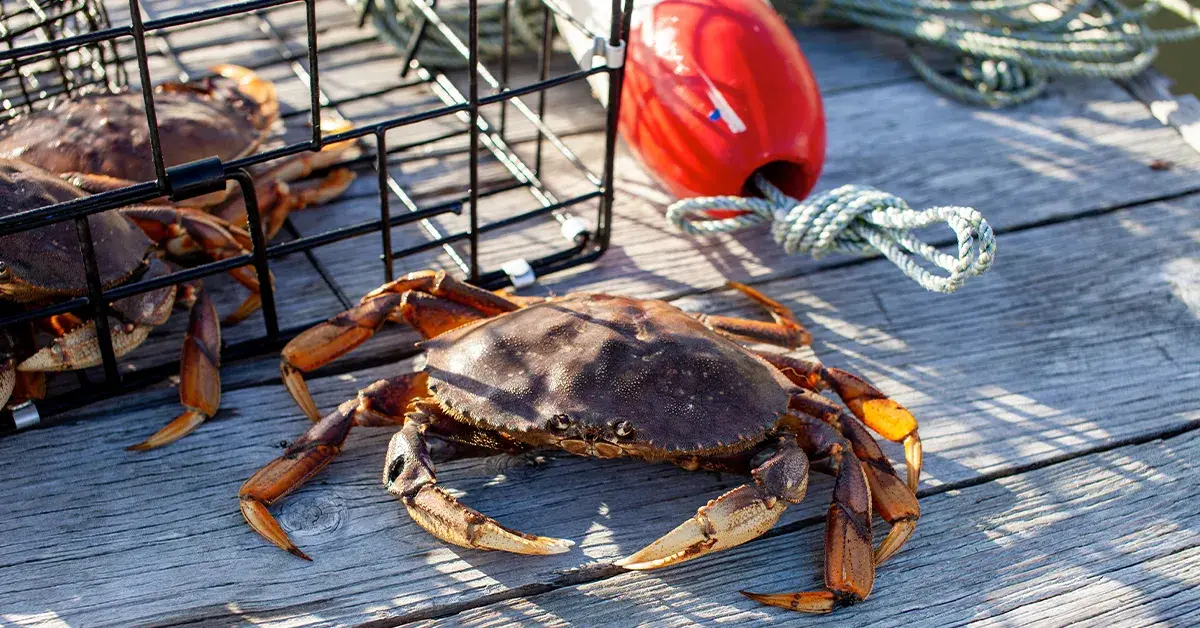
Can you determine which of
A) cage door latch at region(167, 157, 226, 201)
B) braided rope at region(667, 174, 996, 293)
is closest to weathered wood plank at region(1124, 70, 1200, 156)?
braided rope at region(667, 174, 996, 293)

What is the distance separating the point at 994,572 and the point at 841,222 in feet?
2.55

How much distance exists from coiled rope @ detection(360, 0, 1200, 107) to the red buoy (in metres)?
0.73

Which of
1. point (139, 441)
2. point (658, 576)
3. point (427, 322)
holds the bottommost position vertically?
point (658, 576)

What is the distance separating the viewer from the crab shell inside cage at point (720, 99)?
7.61 feet

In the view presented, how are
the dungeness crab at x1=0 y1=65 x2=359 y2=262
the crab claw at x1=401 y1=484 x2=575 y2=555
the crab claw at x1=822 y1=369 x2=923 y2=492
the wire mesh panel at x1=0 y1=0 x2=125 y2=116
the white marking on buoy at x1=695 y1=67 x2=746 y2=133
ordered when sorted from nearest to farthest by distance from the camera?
1. the crab claw at x1=401 y1=484 x2=575 y2=555
2. the crab claw at x1=822 y1=369 x2=923 y2=492
3. the dungeness crab at x1=0 y1=65 x2=359 y2=262
4. the white marking on buoy at x1=695 y1=67 x2=746 y2=133
5. the wire mesh panel at x1=0 y1=0 x2=125 y2=116

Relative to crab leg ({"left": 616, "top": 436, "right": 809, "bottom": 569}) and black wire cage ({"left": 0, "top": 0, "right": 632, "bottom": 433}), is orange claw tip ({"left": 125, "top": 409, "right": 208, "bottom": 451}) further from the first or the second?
crab leg ({"left": 616, "top": 436, "right": 809, "bottom": 569})

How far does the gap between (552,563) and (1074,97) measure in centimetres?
233

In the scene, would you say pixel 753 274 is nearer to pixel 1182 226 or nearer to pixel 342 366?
pixel 342 366

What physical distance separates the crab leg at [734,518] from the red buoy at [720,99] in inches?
33.5

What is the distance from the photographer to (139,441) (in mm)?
1905

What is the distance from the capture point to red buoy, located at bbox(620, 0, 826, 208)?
2318 mm

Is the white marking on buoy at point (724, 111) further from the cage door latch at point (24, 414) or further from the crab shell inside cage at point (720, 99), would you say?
the cage door latch at point (24, 414)

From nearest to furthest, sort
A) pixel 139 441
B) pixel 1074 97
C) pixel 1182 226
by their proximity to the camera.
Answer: pixel 139 441 < pixel 1182 226 < pixel 1074 97

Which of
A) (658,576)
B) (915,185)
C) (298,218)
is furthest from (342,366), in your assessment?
(915,185)
